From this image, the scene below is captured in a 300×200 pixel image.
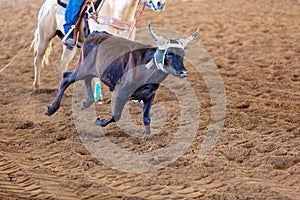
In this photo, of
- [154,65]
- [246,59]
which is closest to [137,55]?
[154,65]

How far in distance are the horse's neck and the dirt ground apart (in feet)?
3.65

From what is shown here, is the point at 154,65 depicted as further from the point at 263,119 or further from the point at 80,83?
the point at 80,83

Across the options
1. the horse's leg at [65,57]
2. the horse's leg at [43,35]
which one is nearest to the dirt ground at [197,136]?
the horse's leg at [43,35]

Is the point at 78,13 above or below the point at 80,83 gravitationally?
above

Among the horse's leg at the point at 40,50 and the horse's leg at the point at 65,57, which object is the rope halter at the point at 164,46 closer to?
the horse's leg at the point at 65,57

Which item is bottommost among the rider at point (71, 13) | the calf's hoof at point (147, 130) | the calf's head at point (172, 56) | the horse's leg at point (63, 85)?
the calf's hoof at point (147, 130)

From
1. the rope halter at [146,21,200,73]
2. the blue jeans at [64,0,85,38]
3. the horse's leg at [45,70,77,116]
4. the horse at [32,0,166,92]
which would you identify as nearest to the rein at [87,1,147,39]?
the horse at [32,0,166,92]

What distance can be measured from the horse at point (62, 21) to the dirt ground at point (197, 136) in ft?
1.51

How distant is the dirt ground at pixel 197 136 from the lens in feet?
16.5

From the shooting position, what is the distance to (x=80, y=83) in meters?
7.88

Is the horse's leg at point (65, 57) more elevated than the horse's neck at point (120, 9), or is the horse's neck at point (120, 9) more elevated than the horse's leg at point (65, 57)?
the horse's neck at point (120, 9)

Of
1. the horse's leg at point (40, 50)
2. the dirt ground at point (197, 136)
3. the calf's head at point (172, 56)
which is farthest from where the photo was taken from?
the horse's leg at point (40, 50)

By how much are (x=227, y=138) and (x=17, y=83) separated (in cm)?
336

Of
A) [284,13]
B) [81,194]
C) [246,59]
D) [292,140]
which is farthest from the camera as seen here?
[284,13]
